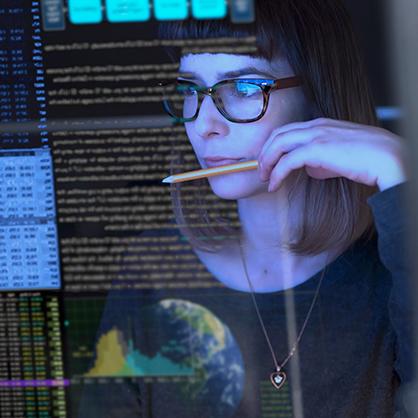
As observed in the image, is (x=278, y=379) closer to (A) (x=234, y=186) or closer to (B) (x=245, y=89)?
(A) (x=234, y=186)

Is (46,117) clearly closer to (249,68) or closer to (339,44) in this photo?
(249,68)

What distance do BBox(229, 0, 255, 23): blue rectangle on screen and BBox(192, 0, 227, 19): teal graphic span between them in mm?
14

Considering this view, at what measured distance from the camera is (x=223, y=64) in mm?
1422

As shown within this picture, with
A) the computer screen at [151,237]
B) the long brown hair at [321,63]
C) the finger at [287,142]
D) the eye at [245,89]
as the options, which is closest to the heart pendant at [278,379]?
the computer screen at [151,237]

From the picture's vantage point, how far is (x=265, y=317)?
1.50 m

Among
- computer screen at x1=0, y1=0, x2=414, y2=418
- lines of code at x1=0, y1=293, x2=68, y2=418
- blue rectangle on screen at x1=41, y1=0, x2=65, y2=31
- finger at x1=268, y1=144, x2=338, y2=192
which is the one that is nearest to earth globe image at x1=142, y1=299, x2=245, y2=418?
computer screen at x1=0, y1=0, x2=414, y2=418

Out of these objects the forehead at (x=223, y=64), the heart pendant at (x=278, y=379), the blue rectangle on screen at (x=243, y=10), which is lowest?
the heart pendant at (x=278, y=379)

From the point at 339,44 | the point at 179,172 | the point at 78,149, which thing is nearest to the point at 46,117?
the point at 78,149

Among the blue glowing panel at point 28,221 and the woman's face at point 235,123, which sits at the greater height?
the woman's face at point 235,123

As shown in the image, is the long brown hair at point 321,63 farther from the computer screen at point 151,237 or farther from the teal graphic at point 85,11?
the teal graphic at point 85,11

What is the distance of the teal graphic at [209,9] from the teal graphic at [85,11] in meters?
0.15

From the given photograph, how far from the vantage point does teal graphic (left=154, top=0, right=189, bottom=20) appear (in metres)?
1.41

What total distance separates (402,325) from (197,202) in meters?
0.38

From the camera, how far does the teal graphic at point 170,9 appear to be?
1.41 m
